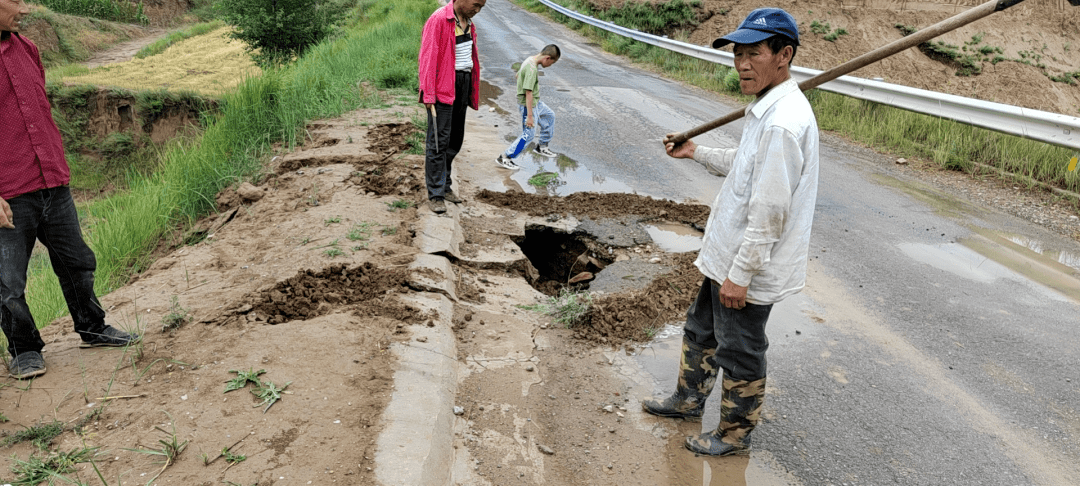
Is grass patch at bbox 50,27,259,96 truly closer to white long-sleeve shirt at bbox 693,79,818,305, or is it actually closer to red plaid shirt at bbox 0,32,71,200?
red plaid shirt at bbox 0,32,71,200

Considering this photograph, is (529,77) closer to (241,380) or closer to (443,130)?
(443,130)

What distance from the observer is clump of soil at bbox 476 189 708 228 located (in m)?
5.70

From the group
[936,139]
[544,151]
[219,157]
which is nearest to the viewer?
[219,157]

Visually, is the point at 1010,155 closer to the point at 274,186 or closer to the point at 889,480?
the point at 889,480

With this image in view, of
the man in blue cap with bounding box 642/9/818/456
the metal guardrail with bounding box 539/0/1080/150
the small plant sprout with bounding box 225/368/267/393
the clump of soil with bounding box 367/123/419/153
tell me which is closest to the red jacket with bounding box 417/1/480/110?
the clump of soil with bounding box 367/123/419/153

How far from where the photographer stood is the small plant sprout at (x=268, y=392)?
284 cm

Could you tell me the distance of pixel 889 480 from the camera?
106 inches

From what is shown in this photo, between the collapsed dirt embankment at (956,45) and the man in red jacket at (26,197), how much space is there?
14893 mm

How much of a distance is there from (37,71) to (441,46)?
2641 millimetres

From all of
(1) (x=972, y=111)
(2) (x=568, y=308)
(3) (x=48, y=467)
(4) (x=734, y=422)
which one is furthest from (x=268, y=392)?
(1) (x=972, y=111)

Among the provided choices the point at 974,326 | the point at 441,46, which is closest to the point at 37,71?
the point at 441,46

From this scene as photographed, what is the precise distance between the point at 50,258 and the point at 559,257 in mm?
3351

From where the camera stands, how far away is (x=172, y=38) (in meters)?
31.2

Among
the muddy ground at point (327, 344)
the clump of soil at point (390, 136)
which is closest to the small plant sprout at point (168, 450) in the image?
the muddy ground at point (327, 344)
